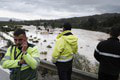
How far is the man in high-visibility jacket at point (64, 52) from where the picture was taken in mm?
3431

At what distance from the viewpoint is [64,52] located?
3.50m

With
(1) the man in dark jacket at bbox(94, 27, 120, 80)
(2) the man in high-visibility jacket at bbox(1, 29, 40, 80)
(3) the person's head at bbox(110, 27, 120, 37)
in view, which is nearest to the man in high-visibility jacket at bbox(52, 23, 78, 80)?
(1) the man in dark jacket at bbox(94, 27, 120, 80)

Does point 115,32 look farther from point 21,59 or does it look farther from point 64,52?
point 21,59

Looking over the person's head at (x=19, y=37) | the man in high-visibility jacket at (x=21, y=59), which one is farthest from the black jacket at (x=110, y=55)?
the person's head at (x=19, y=37)

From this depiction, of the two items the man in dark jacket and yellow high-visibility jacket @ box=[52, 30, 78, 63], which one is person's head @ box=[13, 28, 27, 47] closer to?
yellow high-visibility jacket @ box=[52, 30, 78, 63]

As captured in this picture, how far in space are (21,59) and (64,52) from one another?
4.17 feet

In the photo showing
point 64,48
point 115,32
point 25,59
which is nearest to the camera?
point 25,59

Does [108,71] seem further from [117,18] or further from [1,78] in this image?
[117,18]

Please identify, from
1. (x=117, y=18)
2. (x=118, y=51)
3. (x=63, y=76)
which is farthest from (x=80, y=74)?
(x=117, y=18)

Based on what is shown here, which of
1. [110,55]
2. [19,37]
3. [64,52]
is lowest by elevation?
[64,52]

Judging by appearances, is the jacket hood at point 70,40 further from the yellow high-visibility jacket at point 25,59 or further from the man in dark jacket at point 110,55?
the yellow high-visibility jacket at point 25,59

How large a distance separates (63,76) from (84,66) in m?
3.06

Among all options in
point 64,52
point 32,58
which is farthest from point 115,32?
point 32,58

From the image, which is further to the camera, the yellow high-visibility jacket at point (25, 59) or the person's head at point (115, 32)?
the person's head at point (115, 32)
